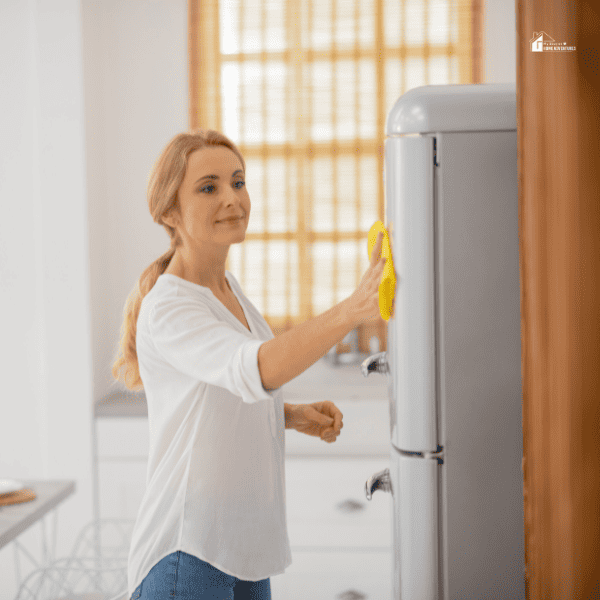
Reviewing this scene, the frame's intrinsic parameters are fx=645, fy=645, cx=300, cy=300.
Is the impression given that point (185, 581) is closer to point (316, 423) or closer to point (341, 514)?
point (316, 423)

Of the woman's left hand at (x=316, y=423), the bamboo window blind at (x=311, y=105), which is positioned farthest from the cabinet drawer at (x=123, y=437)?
A: the woman's left hand at (x=316, y=423)

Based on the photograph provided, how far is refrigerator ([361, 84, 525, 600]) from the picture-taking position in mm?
931

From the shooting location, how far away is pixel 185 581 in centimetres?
97

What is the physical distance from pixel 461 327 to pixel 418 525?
1.01ft

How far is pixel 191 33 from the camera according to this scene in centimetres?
314

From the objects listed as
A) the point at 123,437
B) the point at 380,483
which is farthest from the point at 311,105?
the point at 380,483

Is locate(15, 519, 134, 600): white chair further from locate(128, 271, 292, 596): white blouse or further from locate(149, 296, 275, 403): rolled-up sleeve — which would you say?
locate(149, 296, 275, 403): rolled-up sleeve

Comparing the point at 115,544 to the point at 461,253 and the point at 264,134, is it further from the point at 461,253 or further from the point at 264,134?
the point at 461,253

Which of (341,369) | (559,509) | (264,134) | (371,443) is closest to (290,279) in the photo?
(341,369)

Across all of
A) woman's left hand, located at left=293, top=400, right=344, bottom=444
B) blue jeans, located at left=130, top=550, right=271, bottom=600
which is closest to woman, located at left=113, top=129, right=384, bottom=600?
blue jeans, located at left=130, top=550, right=271, bottom=600

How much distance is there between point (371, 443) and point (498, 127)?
1.84 m

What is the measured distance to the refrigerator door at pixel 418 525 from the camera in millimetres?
968

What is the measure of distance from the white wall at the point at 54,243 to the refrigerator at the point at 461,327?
2056mm

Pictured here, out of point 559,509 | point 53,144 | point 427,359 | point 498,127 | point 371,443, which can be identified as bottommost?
point 371,443
